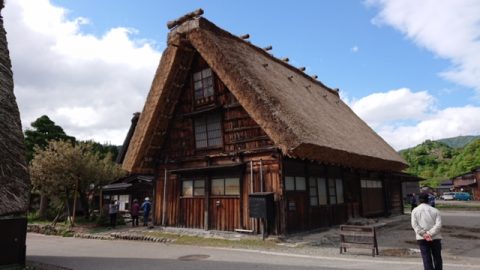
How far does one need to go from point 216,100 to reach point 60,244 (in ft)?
28.2

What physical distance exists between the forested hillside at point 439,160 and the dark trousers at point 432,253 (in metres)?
63.6

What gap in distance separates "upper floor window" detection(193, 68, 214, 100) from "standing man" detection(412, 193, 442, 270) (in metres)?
10.8

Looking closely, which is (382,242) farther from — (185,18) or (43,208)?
(43,208)

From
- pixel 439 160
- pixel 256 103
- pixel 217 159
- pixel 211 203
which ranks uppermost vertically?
pixel 439 160

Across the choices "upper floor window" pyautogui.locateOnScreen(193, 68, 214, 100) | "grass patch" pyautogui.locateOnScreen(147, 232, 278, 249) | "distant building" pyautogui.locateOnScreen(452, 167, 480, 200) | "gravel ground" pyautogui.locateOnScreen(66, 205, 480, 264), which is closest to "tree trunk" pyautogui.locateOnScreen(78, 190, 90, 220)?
"gravel ground" pyautogui.locateOnScreen(66, 205, 480, 264)

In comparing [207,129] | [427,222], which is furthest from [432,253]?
[207,129]

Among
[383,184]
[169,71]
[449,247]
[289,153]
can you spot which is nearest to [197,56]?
[169,71]

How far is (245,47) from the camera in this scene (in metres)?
18.0

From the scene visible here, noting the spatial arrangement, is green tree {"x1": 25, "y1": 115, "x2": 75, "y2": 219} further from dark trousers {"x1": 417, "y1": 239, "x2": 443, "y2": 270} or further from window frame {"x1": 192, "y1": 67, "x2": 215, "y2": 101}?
dark trousers {"x1": 417, "y1": 239, "x2": 443, "y2": 270}

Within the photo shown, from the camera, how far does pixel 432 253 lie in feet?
22.3

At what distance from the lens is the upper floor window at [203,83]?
1619cm

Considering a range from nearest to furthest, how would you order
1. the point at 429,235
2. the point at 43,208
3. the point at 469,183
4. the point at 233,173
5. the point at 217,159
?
the point at 429,235
the point at 233,173
the point at 217,159
the point at 43,208
the point at 469,183

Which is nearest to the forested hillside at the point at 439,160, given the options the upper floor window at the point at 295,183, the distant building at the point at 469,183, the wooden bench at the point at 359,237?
the distant building at the point at 469,183

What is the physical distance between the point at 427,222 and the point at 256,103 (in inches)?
295
